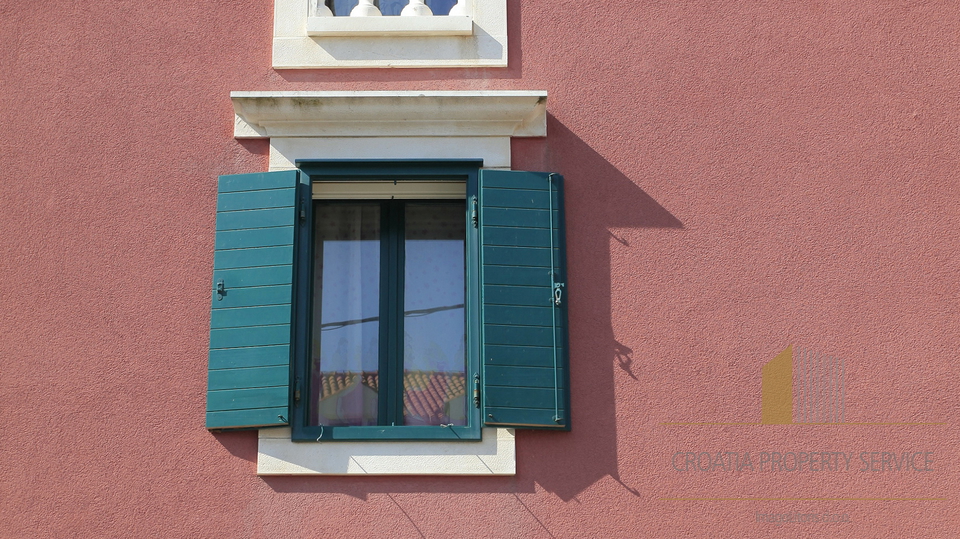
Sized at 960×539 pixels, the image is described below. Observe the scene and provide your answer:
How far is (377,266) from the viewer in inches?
267

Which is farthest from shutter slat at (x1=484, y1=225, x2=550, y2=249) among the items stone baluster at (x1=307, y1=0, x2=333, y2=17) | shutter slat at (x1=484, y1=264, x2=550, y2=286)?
stone baluster at (x1=307, y1=0, x2=333, y2=17)

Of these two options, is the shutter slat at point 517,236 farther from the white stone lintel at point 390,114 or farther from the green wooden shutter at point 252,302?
the green wooden shutter at point 252,302

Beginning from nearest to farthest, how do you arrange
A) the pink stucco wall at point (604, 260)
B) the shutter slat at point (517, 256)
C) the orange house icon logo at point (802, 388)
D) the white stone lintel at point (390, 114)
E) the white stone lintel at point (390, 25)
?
the pink stucco wall at point (604, 260), the orange house icon logo at point (802, 388), the shutter slat at point (517, 256), the white stone lintel at point (390, 114), the white stone lintel at point (390, 25)

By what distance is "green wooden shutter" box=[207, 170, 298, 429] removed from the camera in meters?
6.07

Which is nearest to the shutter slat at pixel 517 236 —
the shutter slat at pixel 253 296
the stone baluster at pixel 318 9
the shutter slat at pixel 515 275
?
the shutter slat at pixel 515 275

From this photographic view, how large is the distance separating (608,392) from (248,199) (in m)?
2.35

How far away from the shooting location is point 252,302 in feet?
20.4

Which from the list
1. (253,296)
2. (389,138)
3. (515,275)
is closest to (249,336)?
(253,296)

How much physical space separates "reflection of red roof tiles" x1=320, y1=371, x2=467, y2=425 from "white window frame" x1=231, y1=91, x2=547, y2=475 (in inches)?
15.6

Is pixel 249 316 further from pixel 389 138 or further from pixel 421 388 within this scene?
pixel 389 138

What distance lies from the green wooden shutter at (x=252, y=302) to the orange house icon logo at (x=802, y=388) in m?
2.71

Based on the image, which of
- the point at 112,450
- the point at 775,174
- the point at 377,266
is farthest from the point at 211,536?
the point at 775,174

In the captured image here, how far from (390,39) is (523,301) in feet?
6.06

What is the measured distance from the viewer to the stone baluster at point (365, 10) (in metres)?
6.80
